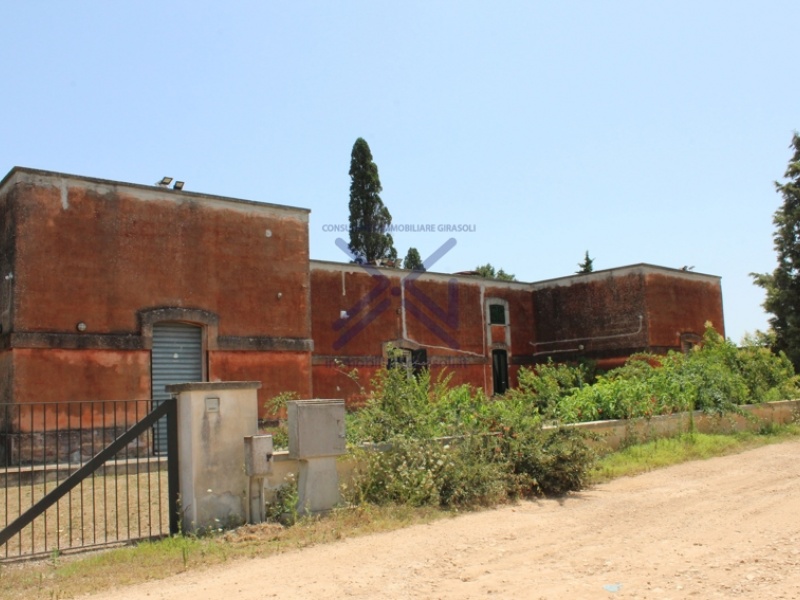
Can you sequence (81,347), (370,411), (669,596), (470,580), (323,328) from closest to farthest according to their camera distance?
(669,596)
(470,580)
(370,411)
(81,347)
(323,328)

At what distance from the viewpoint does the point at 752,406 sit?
16.9 m

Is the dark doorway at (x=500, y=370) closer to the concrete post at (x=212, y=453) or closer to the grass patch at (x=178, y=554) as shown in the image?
the grass patch at (x=178, y=554)

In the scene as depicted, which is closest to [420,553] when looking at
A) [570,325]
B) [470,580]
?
[470,580]

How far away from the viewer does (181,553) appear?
718 cm

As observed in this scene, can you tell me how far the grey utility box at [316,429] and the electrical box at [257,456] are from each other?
1.39ft

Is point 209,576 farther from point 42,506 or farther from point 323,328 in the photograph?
point 323,328

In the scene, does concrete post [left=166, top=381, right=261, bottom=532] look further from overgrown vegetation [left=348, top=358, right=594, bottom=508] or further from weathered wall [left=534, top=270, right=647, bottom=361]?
weathered wall [left=534, top=270, right=647, bottom=361]

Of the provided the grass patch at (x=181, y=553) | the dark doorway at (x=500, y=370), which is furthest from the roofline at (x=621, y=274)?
the grass patch at (x=181, y=553)

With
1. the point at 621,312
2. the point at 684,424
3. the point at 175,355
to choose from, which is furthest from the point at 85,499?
the point at 621,312

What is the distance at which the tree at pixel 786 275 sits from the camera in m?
30.3

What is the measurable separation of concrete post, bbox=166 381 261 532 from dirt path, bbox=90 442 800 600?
4.20ft

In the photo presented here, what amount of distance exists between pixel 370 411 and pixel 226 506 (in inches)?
107

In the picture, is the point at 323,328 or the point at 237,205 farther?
the point at 323,328

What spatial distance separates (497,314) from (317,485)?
781 inches
